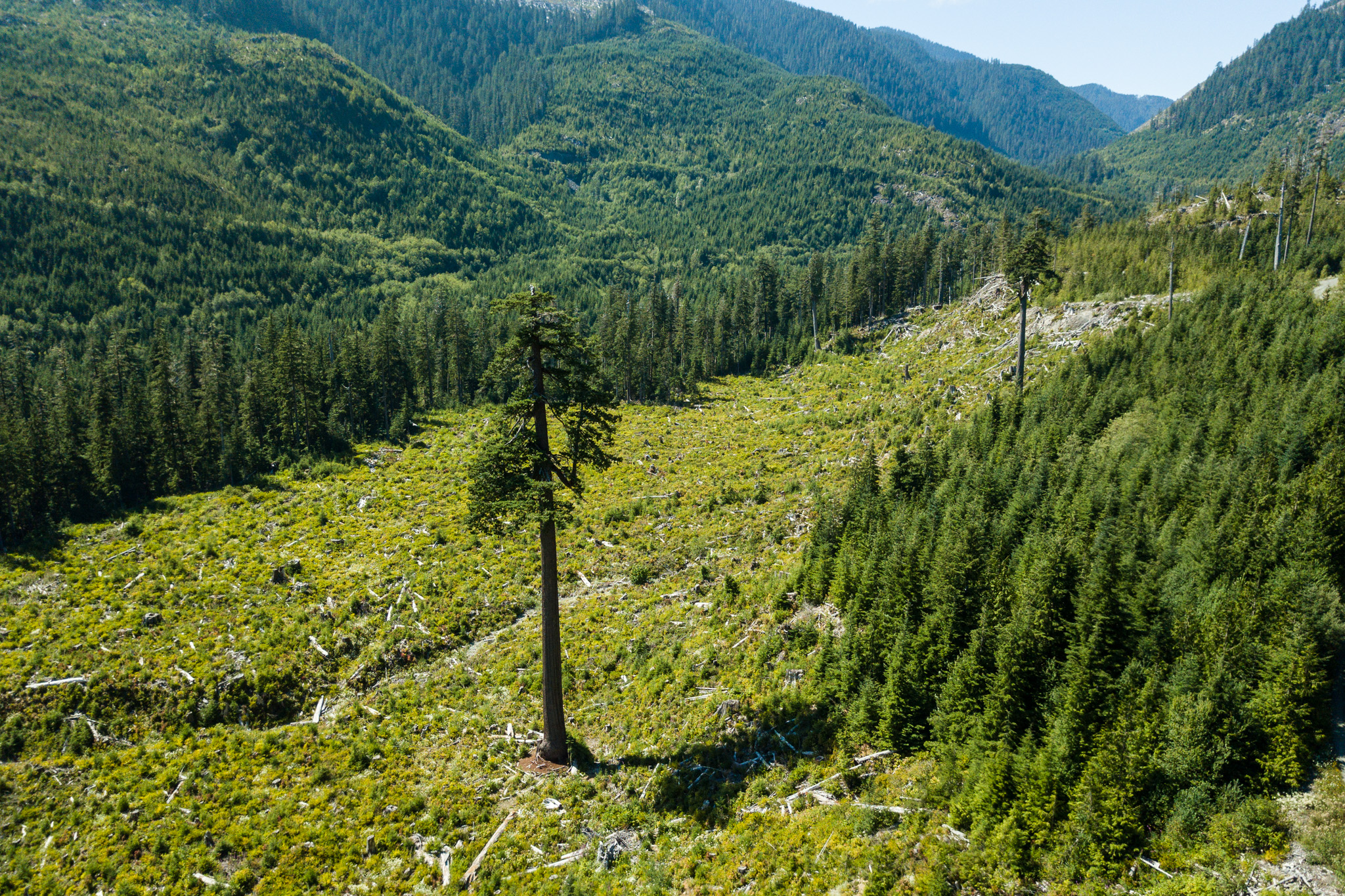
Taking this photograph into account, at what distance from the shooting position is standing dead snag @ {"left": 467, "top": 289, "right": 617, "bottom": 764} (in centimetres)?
1702

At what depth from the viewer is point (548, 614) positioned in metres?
18.0

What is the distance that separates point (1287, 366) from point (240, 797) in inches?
Result: 1716

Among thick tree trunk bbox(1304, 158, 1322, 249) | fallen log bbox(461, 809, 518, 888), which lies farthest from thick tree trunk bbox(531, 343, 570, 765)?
thick tree trunk bbox(1304, 158, 1322, 249)

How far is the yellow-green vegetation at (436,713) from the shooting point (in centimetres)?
1450

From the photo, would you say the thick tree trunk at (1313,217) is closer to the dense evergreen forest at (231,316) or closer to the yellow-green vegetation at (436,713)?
the yellow-green vegetation at (436,713)

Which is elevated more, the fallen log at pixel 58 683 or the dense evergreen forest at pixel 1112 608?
the dense evergreen forest at pixel 1112 608

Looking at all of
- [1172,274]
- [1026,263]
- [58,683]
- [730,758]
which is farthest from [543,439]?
[1172,274]

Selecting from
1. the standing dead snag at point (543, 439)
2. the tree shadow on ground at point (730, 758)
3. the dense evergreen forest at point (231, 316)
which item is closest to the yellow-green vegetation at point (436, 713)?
the tree shadow on ground at point (730, 758)

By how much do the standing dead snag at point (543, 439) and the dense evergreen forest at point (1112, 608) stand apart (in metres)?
8.20

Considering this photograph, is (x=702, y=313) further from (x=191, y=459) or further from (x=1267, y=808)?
(x=1267, y=808)

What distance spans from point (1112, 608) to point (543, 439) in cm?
1588

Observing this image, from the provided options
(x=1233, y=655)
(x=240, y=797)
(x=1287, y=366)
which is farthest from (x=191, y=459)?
(x=1287, y=366)

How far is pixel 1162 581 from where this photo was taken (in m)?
16.8

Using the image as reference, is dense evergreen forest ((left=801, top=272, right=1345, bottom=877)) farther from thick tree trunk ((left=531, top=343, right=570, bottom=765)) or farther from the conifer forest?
thick tree trunk ((left=531, top=343, right=570, bottom=765))
